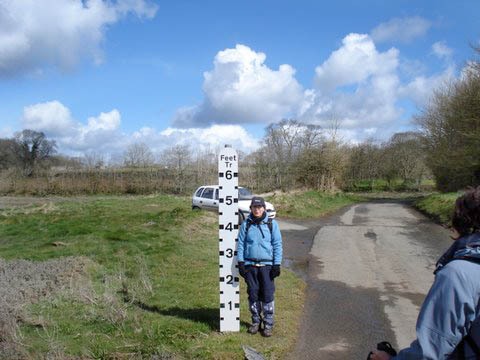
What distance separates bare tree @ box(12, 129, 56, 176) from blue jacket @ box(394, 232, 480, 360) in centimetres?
8751

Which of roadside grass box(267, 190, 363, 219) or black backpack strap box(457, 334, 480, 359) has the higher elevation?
black backpack strap box(457, 334, 480, 359)

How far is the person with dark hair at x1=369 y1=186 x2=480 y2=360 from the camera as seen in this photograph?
2232 mm

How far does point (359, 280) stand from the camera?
1024 centimetres

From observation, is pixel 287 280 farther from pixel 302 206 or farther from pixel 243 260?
pixel 302 206

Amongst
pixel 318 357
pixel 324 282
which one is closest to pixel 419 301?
pixel 324 282

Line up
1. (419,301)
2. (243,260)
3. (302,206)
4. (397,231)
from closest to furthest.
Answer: (243,260) → (419,301) → (397,231) → (302,206)

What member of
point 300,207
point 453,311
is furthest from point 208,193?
point 453,311

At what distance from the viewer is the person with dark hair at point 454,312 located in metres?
2.23

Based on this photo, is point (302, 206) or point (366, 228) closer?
point (366, 228)

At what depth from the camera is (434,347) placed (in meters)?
2.29

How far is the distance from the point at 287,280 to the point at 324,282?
2.77 feet

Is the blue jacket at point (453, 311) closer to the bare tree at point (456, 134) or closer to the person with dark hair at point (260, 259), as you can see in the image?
the person with dark hair at point (260, 259)

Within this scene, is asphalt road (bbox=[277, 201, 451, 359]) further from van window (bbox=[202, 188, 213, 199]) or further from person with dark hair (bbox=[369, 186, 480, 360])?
van window (bbox=[202, 188, 213, 199])

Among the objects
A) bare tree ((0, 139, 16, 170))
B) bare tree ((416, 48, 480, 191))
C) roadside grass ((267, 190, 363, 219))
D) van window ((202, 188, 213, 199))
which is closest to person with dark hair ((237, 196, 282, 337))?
van window ((202, 188, 213, 199))
